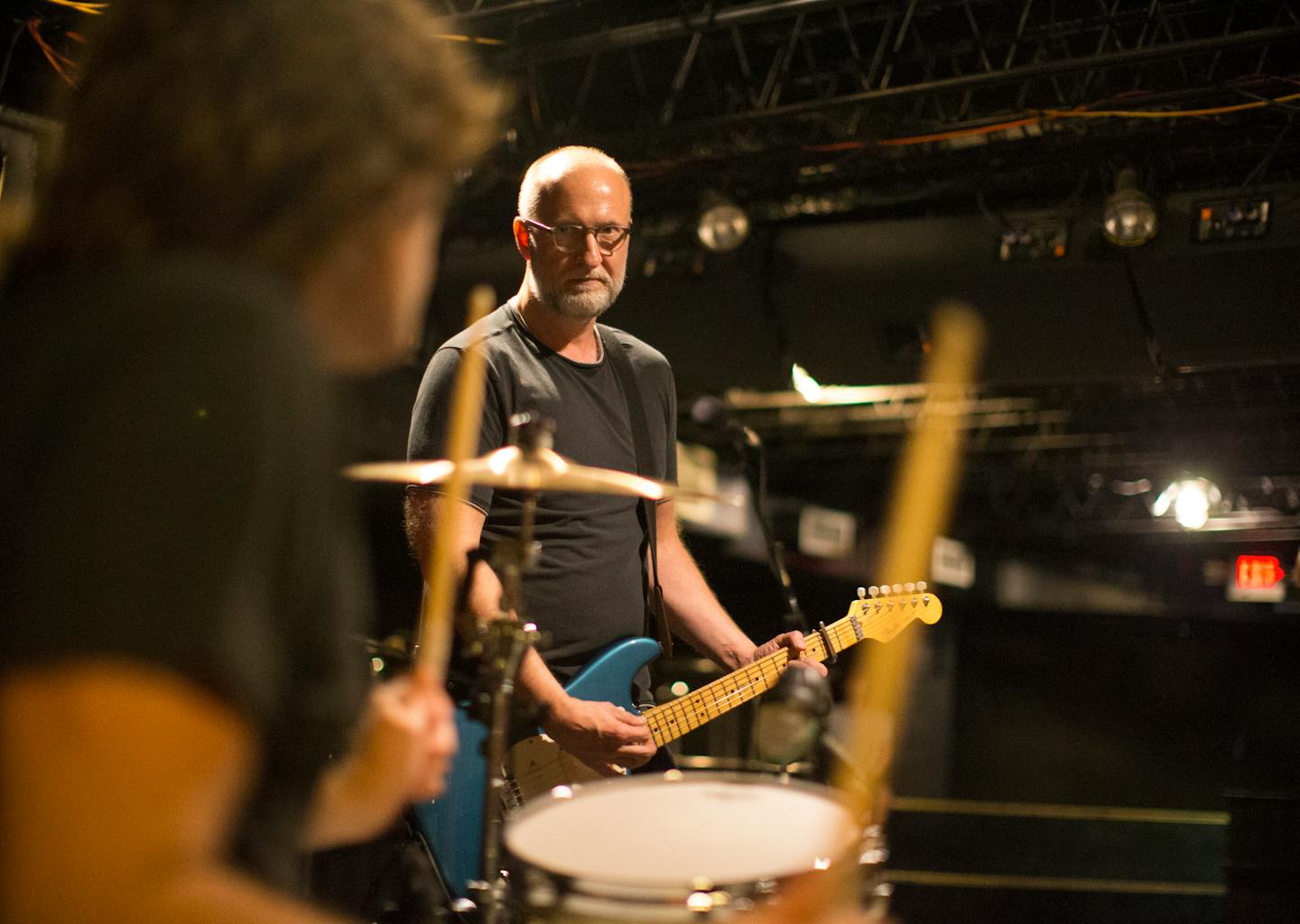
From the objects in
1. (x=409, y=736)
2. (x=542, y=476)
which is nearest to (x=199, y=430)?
(x=409, y=736)

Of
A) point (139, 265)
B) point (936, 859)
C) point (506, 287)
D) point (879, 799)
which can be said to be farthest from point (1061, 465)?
point (139, 265)

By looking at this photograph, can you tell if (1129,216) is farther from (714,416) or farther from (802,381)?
(714,416)

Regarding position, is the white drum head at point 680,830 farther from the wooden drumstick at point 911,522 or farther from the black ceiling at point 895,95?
the black ceiling at point 895,95

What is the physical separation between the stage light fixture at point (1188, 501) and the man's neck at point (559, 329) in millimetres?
10625

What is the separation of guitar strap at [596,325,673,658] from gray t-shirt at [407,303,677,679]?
0.07 feet

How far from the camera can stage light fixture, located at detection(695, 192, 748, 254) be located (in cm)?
701

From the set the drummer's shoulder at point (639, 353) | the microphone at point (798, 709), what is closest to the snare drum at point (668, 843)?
the microphone at point (798, 709)

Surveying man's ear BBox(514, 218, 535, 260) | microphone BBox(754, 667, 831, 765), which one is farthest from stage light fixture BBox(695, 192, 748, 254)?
microphone BBox(754, 667, 831, 765)

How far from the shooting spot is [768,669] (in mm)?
3396

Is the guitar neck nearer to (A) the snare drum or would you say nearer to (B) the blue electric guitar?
(B) the blue electric guitar

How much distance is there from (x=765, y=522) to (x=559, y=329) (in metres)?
0.88

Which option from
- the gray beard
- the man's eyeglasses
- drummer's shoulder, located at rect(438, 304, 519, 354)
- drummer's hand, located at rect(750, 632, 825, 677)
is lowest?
drummer's hand, located at rect(750, 632, 825, 677)

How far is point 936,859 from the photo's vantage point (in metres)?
10.7

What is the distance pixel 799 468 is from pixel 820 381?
8042 millimetres
